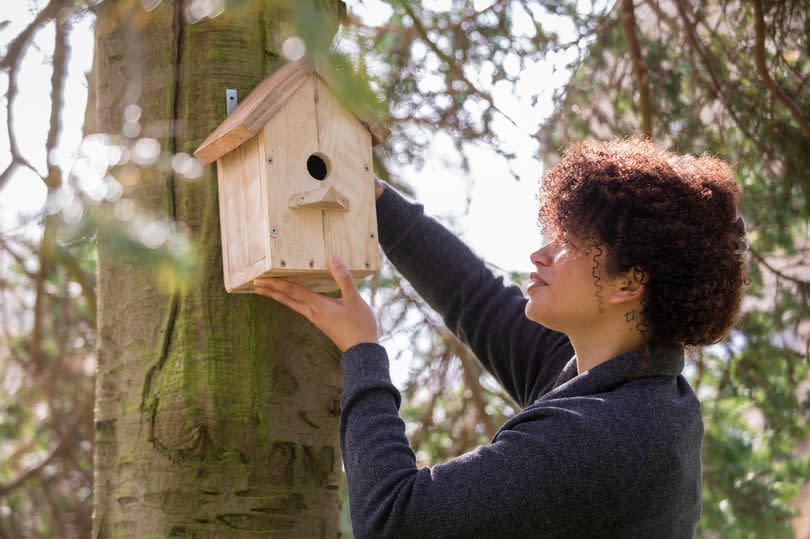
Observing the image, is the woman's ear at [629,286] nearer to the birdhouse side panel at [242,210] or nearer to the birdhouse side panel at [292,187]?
the birdhouse side panel at [292,187]

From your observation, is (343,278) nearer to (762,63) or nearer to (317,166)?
(317,166)

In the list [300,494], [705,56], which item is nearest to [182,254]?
[300,494]

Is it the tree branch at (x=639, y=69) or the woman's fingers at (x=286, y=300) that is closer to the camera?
the woman's fingers at (x=286, y=300)

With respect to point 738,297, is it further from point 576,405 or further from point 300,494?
point 300,494

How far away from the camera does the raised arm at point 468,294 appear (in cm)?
→ 254

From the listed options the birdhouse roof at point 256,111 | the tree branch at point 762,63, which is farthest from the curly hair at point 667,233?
the tree branch at point 762,63

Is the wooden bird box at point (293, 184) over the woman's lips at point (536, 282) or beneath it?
over

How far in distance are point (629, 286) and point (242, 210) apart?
84 centimetres

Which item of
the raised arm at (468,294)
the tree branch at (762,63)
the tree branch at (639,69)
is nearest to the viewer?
the raised arm at (468,294)

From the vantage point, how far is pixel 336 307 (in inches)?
83.7

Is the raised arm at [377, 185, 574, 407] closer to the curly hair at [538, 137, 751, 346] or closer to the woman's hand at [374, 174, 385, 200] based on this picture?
the woman's hand at [374, 174, 385, 200]

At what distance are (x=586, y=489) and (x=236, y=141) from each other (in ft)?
3.33

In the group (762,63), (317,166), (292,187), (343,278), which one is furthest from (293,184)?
(762,63)

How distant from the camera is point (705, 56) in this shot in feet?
12.6
